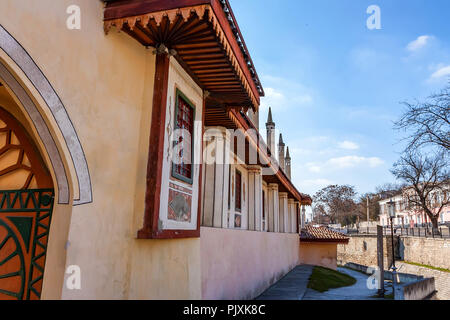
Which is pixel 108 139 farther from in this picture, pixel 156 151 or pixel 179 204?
pixel 179 204

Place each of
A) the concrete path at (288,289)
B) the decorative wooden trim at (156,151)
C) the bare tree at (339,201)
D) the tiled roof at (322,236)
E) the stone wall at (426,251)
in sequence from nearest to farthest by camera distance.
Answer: the decorative wooden trim at (156,151)
the concrete path at (288,289)
the tiled roof at (322,236)
the stone wall at (426,251)
the bare tree at (339,201)

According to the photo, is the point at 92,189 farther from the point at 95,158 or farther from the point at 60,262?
the point at 60,262

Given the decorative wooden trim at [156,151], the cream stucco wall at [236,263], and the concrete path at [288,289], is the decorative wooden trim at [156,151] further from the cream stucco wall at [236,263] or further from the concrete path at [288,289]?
Answer: the concrete path at [288,289]

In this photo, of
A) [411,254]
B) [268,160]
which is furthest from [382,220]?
[268,160]

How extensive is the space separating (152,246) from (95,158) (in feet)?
4.29

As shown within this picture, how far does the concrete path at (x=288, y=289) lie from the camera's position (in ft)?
32.2

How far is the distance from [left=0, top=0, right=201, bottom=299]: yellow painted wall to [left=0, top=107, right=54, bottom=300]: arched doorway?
558 mm

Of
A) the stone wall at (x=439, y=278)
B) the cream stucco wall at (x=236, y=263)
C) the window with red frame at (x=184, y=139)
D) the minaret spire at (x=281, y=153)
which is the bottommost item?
the stone wall at (x=439, y=278)

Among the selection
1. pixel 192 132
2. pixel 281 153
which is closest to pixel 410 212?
pixel 281 153

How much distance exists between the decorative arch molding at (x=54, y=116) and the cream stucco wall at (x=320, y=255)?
66.1ft

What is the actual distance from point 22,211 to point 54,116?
4.53 ft

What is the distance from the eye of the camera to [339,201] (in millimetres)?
60906

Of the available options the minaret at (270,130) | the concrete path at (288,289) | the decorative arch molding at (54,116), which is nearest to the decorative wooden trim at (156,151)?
the decorative arch molding at (54,116)

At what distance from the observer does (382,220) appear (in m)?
65.1
